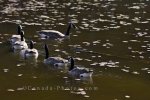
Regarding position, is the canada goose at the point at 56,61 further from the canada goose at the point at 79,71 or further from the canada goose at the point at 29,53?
the canada goose at the point at 29,53

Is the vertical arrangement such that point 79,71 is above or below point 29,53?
below

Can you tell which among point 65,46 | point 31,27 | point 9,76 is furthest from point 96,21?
point 9,76

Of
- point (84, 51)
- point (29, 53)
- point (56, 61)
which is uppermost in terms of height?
point (29, 53)

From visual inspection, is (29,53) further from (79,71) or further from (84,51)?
(79,71)

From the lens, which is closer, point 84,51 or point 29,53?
point 29,53

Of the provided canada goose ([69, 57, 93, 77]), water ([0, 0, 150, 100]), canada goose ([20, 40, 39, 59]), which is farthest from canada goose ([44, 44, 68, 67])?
canada goose ([20, 40, 39, 59])

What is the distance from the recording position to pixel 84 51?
34375mm

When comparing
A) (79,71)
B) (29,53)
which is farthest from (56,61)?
(79,71)

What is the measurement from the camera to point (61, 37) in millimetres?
38969

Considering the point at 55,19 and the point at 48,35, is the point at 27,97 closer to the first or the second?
the point at 48,35

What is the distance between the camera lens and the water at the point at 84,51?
2606cm

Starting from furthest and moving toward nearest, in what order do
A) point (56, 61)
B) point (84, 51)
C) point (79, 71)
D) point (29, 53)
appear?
point (84, 51) < point (29, 53) < point (56, 61) < point (79, 71)

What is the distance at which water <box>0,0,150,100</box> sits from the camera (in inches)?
1026

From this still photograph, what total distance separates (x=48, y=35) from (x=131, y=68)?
10949 millimetres
